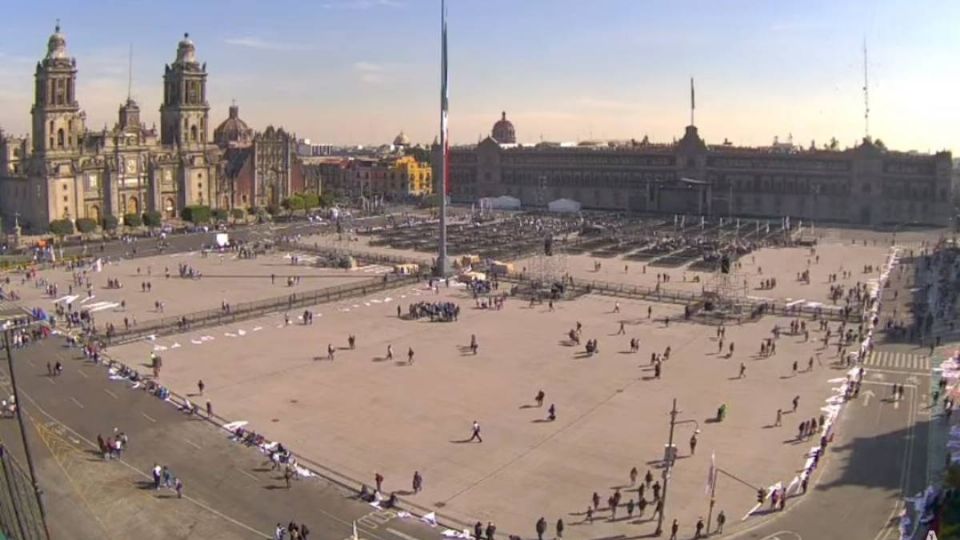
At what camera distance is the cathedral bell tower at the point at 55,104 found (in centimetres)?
9981

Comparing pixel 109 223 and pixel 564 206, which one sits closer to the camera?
pixel 109 223

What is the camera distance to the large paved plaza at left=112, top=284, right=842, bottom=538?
29922mm

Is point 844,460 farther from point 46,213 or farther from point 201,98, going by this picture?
point 201,98

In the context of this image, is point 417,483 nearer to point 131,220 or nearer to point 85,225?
point 85,225

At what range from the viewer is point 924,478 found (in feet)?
100

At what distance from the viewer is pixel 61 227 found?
94.4 metres

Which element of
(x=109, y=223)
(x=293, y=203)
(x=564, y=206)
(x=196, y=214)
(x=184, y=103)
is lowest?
(x=109, y=223)

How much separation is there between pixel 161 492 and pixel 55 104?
85.8 m

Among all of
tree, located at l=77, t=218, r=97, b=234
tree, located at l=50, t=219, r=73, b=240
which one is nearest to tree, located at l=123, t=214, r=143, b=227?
tree, located at l=77, t=218, r=97, b=234

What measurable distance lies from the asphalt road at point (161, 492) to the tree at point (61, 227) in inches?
2404

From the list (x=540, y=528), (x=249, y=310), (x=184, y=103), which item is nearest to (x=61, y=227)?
(x=184, y=103)

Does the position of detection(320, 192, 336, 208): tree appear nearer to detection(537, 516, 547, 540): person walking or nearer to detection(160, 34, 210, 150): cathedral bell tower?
detection(160, 34, 210, 150): cathedral bell tower

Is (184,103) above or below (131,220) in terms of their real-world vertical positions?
above

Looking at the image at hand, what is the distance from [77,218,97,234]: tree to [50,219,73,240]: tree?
3.66ft
